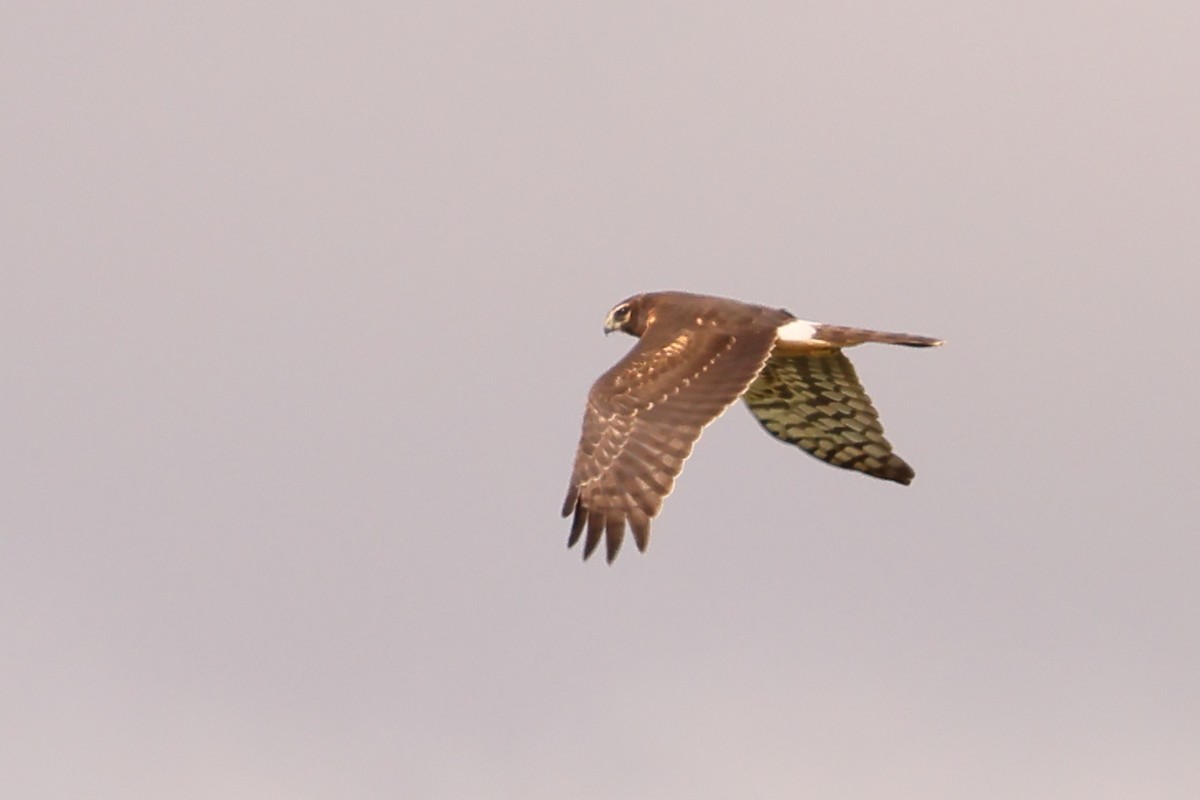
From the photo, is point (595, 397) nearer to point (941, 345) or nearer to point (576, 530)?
point (576, 530)

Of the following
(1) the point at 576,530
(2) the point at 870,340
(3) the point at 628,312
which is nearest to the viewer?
(1) the point at 576,530

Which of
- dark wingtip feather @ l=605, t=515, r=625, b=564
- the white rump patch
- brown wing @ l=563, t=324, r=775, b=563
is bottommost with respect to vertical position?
dark wingtip feather @ l=605, t=515, r=625, b=564

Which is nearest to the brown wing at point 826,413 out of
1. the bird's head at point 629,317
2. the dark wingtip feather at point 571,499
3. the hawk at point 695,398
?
the hawk at point 695,398

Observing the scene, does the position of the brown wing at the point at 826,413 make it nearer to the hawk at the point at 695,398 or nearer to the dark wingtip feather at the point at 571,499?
the hawk at the point at 695,398

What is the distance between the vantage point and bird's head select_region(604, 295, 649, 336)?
24344mm

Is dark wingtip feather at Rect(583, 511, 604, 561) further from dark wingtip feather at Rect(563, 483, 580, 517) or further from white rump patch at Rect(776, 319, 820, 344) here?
white rump patch at Rect(776, 319, 820, 344)

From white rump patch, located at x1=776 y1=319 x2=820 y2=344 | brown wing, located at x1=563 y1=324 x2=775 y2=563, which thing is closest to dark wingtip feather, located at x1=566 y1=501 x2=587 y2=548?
brown wing, located at x1=563 y1=324 x2=775 y2=563

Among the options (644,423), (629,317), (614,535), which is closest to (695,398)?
(644,423)

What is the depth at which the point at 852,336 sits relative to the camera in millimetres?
23031

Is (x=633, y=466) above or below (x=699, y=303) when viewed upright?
below

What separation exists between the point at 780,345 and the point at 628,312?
1974mm

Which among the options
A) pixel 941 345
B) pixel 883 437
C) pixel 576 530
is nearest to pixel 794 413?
pixel 883 437

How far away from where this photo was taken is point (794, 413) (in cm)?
2488

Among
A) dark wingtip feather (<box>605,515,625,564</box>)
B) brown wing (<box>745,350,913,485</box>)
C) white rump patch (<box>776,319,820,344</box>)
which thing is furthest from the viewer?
brown wing (<box>745,350,913,485</box>)
